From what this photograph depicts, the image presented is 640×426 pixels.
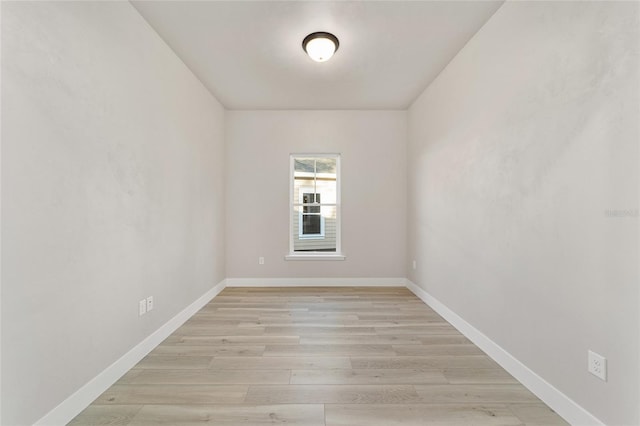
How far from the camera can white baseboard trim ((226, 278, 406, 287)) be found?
4.44 metres

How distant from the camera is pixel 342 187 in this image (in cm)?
450

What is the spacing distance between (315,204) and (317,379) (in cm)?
298

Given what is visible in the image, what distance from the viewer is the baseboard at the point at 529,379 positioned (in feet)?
4.92

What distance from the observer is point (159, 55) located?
8.33ft

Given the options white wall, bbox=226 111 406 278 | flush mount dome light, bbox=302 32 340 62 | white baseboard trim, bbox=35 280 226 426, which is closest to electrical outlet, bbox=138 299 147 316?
white baseboard trim, bbox=35 280 226 426

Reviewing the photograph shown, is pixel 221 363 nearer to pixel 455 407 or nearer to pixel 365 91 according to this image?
pixel 455 407

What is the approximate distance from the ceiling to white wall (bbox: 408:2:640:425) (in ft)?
1.22

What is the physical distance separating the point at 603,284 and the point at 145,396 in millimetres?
2573

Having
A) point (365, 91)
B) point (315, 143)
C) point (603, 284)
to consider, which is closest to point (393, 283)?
point (315, 143)

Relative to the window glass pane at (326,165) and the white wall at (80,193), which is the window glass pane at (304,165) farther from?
the white wall at (80,193)

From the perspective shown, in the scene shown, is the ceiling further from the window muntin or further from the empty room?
the window muntin

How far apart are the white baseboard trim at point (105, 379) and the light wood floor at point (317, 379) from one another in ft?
0.17

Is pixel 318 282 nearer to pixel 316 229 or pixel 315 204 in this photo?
pixel 316 229

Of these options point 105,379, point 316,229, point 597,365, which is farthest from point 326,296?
point 597,365
